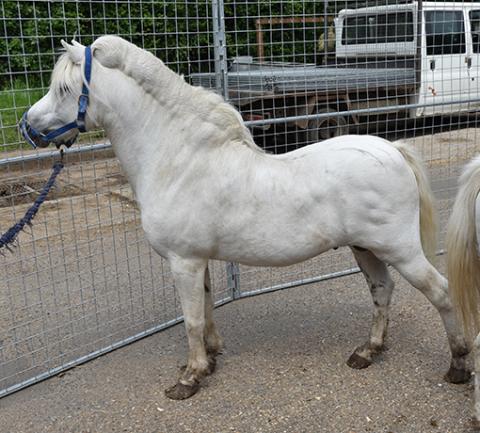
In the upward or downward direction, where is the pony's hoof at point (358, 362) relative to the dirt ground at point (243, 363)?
upward

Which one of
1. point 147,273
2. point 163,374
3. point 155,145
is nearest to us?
point 155,145

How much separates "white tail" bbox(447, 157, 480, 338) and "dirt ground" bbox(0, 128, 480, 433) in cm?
50

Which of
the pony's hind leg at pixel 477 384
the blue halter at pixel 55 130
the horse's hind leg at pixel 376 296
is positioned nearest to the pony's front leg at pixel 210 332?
the horse's hind leg at pixel 376 296

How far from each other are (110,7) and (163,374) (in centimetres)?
471

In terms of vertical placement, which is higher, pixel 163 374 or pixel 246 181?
pixel 246 181

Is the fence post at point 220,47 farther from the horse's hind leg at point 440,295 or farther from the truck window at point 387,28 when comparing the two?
the horse's hind leg at point 440,295

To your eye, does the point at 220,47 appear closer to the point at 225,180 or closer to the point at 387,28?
the point at 225,180

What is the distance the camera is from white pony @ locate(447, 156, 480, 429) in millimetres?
2613

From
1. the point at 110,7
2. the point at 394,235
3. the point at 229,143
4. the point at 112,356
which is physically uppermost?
the point at 110,7

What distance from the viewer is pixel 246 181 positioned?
294cm

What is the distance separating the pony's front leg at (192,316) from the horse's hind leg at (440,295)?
1033 millimetres

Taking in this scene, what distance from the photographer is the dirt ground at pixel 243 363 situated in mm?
2893

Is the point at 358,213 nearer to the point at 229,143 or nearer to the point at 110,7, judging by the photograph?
the point at 229,143

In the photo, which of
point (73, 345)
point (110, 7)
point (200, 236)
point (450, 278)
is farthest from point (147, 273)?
point (110, 7)
